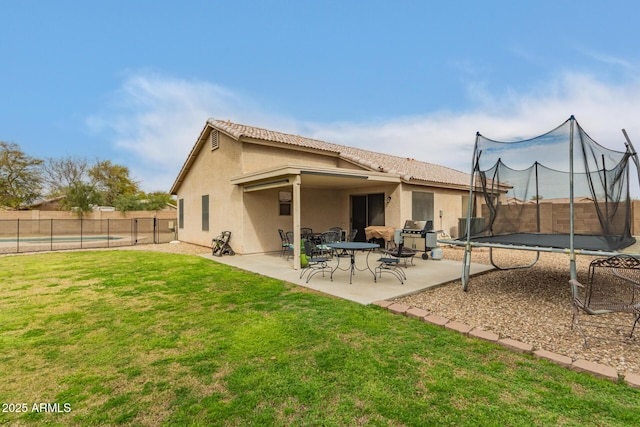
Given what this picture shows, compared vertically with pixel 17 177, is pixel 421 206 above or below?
below

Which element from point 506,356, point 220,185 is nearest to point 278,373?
point 506,356

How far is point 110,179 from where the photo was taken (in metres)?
38.7

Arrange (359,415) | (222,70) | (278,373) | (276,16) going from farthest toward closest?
(222,70) < (276,16) < (278,373) < (359,415)

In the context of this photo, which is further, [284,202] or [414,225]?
[284,202]

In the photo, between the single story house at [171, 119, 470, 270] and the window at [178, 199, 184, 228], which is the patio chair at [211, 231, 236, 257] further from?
the window at [178, 199, 184, 228]

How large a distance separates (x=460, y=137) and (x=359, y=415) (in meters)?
18.4

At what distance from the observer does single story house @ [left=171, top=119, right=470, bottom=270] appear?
446 inches

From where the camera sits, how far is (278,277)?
751 cm

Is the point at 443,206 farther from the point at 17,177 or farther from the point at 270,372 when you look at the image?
the point at 17,177

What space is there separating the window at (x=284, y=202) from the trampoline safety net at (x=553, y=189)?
7.00 metres

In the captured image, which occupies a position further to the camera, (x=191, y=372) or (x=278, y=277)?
(x=278, y=277)

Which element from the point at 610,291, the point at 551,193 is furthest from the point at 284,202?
the point at 610,291

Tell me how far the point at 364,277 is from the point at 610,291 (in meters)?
4.65

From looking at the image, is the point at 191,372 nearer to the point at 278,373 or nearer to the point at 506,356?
the point at 278,373
